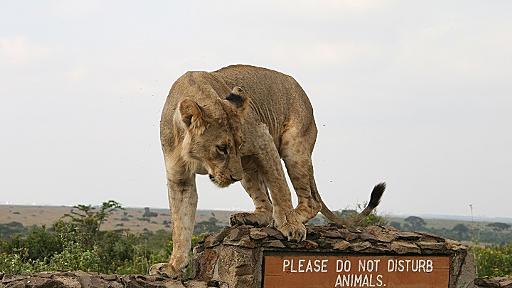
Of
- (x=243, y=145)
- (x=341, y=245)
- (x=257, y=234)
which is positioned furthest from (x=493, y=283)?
(x=243, y=145)

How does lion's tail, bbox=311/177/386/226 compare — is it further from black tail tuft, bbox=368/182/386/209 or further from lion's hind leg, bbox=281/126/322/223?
lion's hind leg, bbox=281/126/322/223

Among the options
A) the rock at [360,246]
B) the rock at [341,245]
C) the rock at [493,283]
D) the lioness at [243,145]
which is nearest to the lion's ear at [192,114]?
the lioness at [243,145]

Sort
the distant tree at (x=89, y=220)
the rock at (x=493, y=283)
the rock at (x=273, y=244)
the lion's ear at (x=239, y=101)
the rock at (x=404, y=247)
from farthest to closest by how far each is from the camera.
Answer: the distant tree at (x=89, y=220), the rock at (x=493, y=283), the rock at (x=404, y=247), the rock at (x=273, y=244), the lion's ear at (x=239, y=101)

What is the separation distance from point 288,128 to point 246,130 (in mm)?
1162

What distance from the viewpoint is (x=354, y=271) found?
8195 mm

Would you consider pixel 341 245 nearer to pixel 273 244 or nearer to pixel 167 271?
pixel 273 244

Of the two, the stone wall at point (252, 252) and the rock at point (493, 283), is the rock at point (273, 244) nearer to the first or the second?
the stone wall at point (252, 252)

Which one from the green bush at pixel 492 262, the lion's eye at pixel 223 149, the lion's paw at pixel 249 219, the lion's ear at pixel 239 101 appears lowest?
the green bush at pixel 492 262

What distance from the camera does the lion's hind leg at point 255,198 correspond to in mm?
8164

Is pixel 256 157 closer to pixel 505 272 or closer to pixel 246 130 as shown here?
pixel 246 130

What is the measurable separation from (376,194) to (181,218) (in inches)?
94.3

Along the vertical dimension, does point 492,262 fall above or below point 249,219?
below

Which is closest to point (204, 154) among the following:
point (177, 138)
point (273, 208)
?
point (177, 138)

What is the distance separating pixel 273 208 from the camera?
812 centimetres
